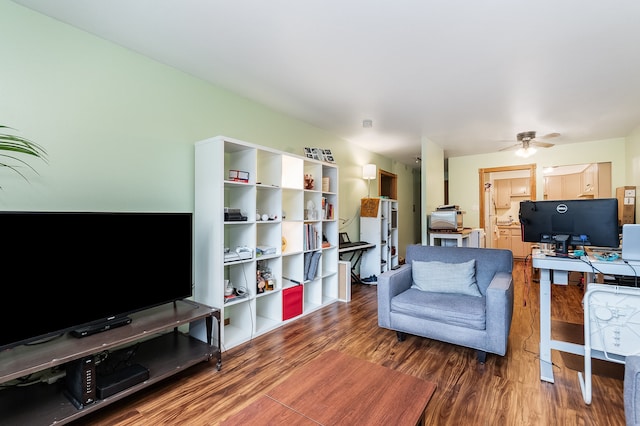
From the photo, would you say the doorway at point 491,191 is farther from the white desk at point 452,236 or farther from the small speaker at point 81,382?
the small speaker at point 81,382

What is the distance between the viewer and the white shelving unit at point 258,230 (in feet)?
8.34

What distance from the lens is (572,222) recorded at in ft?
6.87

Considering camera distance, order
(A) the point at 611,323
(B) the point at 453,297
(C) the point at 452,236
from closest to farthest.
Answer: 1. (A) the point at 611,323
2. (B) the point at 453,297
3. (C) the point at 452,236

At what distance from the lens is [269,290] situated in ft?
9.87

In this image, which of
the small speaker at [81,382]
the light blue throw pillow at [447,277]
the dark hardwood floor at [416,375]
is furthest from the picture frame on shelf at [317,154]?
the small speaker at [81,382]

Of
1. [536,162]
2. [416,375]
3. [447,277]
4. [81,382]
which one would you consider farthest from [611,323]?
[536,162]

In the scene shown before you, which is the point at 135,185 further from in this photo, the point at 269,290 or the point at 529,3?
the point at 529,3

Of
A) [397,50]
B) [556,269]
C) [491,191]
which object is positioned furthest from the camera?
[491,191]

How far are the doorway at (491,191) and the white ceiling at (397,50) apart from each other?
7.09 feet

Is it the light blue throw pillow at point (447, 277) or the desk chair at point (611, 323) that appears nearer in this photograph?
the desk chair at point (611, 323)

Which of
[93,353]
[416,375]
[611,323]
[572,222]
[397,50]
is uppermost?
[397,50]

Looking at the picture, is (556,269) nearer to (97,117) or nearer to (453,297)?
(453,297)

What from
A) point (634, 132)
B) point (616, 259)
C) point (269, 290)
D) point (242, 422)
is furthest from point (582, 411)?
point (634, 132)

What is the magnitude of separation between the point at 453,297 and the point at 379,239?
239cm
